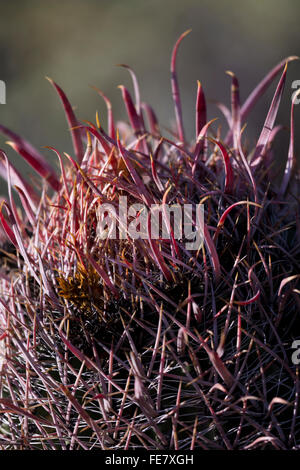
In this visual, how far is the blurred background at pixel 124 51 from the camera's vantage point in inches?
67.0

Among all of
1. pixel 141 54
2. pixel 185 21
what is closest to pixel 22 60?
pixel 141 54

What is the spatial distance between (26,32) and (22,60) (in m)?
0.16

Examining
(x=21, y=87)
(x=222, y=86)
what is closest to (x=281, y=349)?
(x=222, y=86)

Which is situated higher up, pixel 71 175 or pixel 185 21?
pixel 185 21

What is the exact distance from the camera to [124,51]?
193cm

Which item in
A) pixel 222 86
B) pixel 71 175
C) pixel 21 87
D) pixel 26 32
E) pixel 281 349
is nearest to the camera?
pixel 281 349

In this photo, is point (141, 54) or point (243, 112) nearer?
point (243, 112)

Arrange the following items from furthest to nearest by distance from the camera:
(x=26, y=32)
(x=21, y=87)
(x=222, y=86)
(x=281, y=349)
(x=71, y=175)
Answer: (x=26, y=32) < (x=21, y=87) < (x=222, y=86) < (x=71, y=175) < (x=281, y=349)

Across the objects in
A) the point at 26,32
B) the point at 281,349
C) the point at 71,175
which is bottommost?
the point at 281,349

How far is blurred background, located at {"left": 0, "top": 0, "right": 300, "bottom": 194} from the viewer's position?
170 centimetres

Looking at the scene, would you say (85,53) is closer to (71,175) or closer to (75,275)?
(71,175)

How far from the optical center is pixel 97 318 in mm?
360

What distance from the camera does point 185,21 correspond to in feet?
6.09

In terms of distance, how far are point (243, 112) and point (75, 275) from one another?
0.30 meters
